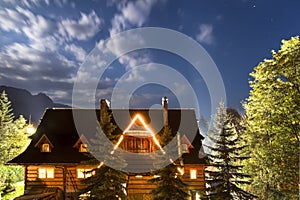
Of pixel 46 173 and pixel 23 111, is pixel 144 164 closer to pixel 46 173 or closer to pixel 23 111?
pixel 46 173

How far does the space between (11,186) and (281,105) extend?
28030 mm

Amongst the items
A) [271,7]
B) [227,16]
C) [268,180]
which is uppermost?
[227,16]

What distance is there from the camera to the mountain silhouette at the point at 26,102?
111 metres

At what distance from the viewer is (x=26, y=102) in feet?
412

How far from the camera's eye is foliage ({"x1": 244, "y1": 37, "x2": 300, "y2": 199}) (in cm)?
1795

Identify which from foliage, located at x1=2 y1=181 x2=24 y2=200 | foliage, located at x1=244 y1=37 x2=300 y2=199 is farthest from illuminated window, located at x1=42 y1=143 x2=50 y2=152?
foliage, located at x1=244 y1=37 x2=300 y2=199

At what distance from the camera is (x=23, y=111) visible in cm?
11481

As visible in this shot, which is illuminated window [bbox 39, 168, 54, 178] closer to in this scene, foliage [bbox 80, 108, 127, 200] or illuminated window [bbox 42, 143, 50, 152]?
illuminated window [bbox 42, 143, 50, 152]

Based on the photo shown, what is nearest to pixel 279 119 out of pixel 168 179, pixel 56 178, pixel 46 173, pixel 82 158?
pixel 168 179

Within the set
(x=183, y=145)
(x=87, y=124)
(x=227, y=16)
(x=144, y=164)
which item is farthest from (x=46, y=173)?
(x=227, y=16)

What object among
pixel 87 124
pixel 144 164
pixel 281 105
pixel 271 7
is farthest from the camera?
pixel 271 7

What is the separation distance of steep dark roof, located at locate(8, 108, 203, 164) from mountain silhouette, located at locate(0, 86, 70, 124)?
88.1 m

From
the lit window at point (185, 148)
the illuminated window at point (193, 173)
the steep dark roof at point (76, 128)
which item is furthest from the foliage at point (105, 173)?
the illuminated window at point (193, 173)

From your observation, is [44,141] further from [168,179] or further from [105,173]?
[168,179]
